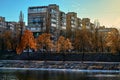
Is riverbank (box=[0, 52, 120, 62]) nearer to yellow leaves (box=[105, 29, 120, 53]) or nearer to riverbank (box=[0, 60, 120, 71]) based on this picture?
yellow leaves (box=[105, 29, 120, 53])

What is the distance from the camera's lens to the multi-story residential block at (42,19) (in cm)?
13488

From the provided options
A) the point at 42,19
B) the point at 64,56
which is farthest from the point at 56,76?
the point at 42,19

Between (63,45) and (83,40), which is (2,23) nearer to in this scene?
(63,45)

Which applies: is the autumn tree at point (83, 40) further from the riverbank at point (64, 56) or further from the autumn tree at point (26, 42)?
the autumn tree at point (26, 42)

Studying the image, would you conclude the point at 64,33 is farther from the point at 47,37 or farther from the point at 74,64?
the point at 74,64

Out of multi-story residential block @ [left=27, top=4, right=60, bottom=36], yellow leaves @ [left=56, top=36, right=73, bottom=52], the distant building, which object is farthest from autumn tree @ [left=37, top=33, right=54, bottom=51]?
the distant building

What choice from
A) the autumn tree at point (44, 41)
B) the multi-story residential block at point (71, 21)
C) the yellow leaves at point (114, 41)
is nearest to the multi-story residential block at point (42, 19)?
the multi-story residential block at point (71, 21)

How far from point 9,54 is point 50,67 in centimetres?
3295

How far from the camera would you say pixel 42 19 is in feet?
447

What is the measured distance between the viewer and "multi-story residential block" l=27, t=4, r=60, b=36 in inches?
5310

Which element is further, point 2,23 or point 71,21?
point 2,23

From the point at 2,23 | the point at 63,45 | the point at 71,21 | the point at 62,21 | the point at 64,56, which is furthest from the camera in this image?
the point at 2,23

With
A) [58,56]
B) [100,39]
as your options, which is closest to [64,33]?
[100,39]

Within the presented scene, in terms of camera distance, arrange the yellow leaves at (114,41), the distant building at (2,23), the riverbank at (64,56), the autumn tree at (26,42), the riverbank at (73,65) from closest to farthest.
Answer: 1. the riverbank at (73,65)
2. the riverbank at (64,56)
3. the yellow leaves at (114,41)
4. the autumn tree at (26,42)
5. the distant building at (2,23)
